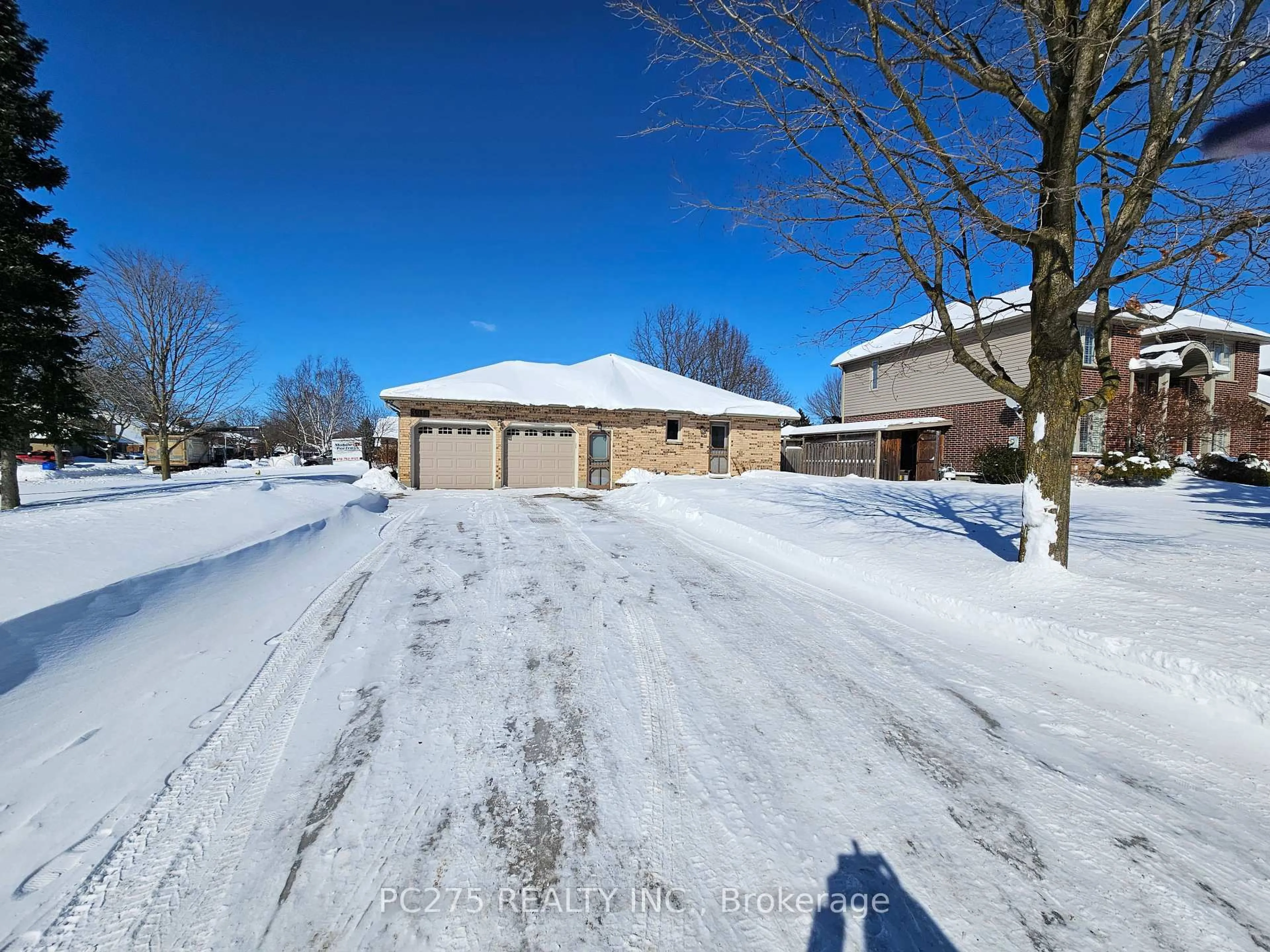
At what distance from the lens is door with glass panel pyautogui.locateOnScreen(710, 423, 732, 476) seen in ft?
61.9

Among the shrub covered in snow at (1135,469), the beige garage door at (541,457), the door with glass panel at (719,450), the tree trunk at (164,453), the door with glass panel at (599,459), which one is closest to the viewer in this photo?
the shrub covered in snow at (1135,469)

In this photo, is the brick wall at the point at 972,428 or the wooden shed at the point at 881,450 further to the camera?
the wooden shed at the point at 881,450

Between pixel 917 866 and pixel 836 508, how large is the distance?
8130mm

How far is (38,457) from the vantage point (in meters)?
25.8

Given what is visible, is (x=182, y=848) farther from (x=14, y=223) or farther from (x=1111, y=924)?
(x=14, y=223)

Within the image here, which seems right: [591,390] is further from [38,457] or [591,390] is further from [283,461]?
[38,457]

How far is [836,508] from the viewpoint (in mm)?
9492

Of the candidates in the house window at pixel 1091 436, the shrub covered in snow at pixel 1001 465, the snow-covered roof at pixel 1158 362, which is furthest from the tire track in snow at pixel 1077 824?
the snow-covered roof at pixel 1158 362

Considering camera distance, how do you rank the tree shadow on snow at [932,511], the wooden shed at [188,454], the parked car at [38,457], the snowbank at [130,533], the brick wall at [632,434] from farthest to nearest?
1. the wooden shed at [188,454]
2. the parked car at [38,457]
3. the brick wall at [632,434]
4. the tree shadow on snow at [932,511]
5. the snowbank at [130,533]

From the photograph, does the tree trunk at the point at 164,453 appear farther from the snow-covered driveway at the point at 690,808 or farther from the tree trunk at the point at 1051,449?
the tree trunk at the point at 1051,449

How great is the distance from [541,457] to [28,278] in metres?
11.4

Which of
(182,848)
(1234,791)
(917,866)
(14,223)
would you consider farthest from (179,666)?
(14,223)

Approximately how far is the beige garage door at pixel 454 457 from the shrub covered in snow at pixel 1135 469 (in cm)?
1795

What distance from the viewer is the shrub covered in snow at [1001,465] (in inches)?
601
